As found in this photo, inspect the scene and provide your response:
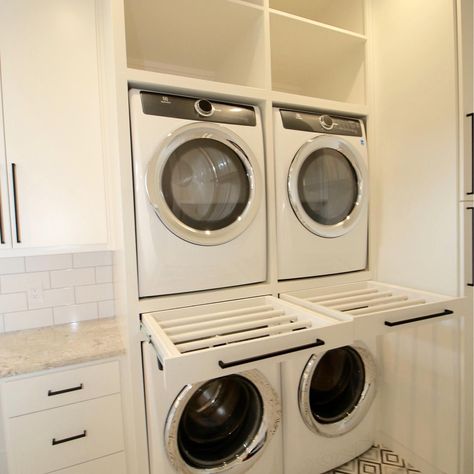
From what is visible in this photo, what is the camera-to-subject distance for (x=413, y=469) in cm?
170

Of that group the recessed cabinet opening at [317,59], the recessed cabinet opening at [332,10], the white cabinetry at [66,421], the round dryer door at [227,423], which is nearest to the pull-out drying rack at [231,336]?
the round dryer door at [227,423]

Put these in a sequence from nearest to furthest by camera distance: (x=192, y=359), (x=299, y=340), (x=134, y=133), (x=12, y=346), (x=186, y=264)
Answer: (x=192, y=359)
(x=299, y=340)
(x=134, y=133)
(x=186, y=264)
(x=12, y=346)

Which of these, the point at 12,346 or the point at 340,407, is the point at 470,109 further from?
the point at 12,346

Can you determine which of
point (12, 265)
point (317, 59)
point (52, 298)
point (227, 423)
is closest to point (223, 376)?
point (227, 423)

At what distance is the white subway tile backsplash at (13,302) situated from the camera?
5.65 ft

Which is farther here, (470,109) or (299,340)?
(470,109)

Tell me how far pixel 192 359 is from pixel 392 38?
6.10 feet

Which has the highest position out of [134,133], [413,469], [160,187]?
[134,133]

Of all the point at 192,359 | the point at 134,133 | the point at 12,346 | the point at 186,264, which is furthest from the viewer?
the point at 12,346

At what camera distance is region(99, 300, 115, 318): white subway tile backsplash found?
6.30ft

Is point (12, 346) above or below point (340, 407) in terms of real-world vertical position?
above

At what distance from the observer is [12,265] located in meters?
1.73

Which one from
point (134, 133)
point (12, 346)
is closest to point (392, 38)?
point (134, 133)

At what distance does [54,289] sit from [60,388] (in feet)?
2.21
